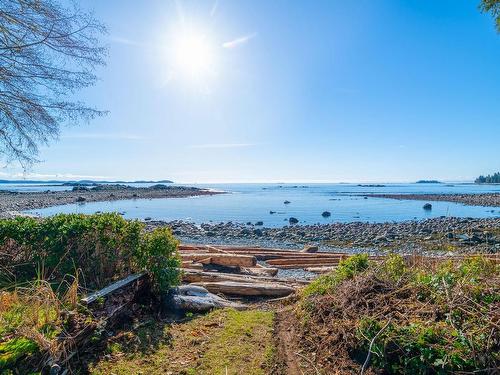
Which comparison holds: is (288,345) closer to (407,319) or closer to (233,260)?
(407,319)

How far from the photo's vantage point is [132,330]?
5977mm

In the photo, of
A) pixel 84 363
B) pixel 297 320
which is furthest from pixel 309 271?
pixel 84 363

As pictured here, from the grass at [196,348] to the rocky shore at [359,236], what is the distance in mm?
14748

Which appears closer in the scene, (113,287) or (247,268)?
(113,287)

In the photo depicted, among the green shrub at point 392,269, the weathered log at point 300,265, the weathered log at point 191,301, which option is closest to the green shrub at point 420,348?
the green shrub at point 392,269

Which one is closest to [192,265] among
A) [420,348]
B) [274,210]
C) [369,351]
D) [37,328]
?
[37,328]

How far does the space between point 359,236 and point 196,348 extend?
19.8 metres

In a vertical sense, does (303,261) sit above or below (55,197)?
below

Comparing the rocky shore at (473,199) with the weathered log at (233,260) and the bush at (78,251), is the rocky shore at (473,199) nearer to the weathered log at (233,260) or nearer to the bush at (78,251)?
the weathered log at (233,260)

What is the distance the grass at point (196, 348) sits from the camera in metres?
4.79

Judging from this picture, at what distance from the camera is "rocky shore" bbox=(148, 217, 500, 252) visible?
1936cm

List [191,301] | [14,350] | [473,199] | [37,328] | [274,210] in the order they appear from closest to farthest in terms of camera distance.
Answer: [14,350], [37,328], [191,301], [274,210], [473,199]

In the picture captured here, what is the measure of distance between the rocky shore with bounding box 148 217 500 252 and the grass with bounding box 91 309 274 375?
581 inches

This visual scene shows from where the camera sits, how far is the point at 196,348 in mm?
5484
